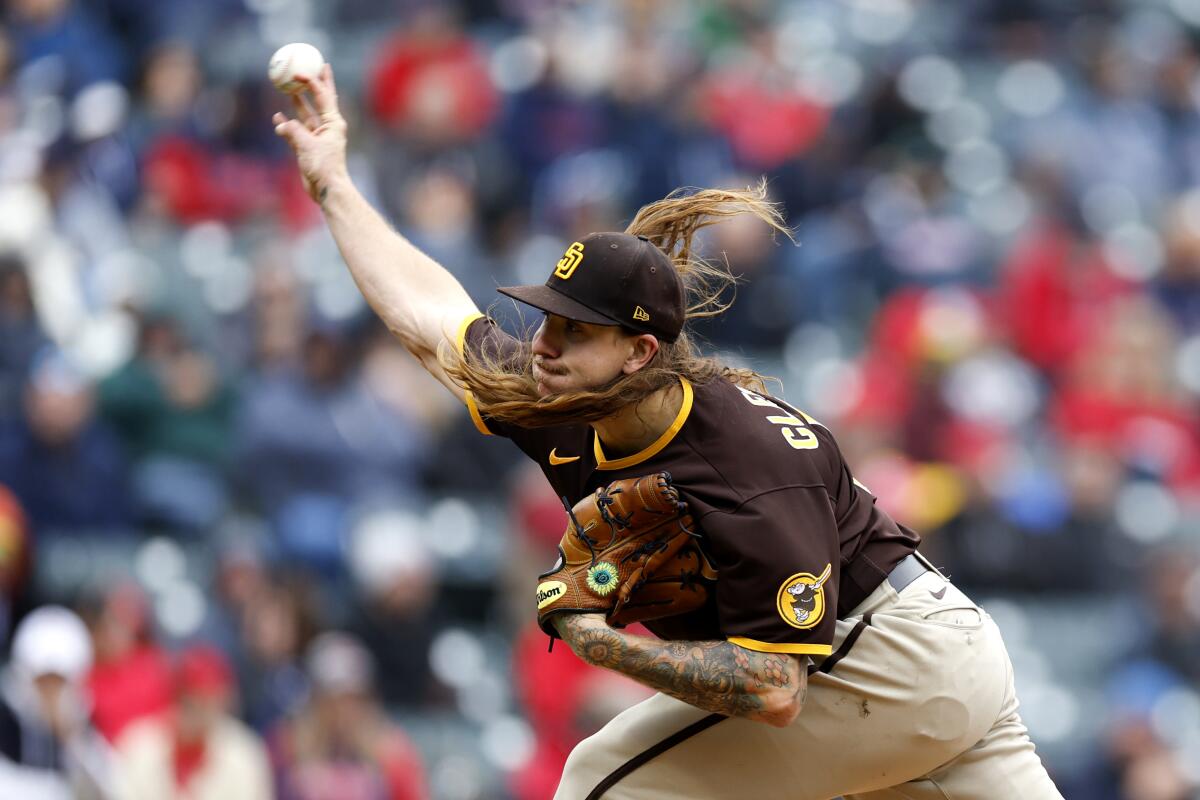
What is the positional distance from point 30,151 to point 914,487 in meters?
5.27

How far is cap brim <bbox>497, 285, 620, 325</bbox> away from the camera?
158 inches

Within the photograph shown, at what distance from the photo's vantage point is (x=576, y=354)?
412cm

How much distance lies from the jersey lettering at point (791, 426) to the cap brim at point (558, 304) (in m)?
0.48

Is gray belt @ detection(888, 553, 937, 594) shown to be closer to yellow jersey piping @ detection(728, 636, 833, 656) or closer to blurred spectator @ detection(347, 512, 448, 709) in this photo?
yellow jersey piping @ detection(728, 636, 833, 656)

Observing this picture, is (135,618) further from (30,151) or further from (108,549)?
(30,151)

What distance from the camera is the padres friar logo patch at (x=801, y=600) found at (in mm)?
3969

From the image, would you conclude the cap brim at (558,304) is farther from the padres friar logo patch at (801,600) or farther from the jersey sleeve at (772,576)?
the padres friar logo patch at (801,600)

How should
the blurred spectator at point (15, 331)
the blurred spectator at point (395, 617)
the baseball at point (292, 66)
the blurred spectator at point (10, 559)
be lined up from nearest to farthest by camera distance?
1. the baseball at point (292, 66)
2. the blurred spectator at point (10, 559)
3. the blurred spectator at point (395, 617)
4. the blurred spectator at point (15, 331)

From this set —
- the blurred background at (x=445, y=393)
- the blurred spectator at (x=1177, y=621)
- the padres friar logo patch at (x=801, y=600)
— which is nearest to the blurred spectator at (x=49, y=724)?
the blurred background at (x=445, y=393)

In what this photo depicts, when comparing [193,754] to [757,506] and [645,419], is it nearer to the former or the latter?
[645,419]

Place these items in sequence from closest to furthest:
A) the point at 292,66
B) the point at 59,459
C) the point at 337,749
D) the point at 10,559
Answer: the point at 292,66
the point at 337,749
the point at 10,559
the point at 59,459

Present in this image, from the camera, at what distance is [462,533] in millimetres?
9477

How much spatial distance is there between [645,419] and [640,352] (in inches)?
6.2

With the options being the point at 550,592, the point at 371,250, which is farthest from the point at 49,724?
the point at 550,592
